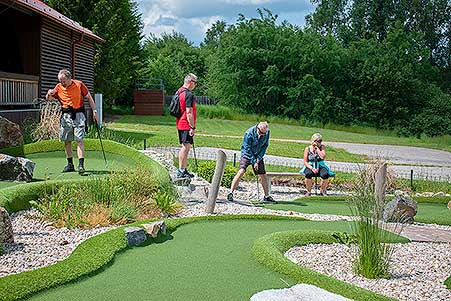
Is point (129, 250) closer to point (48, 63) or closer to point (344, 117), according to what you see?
point (48, 63)

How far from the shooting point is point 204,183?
34.7 ft

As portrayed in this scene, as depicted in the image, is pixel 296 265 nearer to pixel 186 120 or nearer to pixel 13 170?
pixel 186 120

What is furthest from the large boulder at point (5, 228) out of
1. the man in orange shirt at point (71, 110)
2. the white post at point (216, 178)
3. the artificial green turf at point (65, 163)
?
the man in orange shirt at point (71, 110)

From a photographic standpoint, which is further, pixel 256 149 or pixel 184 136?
pixel 256 149

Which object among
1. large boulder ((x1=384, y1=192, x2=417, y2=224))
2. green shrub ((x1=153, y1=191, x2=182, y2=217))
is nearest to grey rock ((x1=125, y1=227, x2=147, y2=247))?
green shrub ((x1=153, y1=191, x2=182, y2=217))

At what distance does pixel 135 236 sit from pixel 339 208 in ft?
17.4

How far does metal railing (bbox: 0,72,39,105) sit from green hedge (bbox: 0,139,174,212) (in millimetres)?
3028

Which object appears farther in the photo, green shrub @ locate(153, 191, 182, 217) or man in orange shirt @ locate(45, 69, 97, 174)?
man in orange shirt @ locate(45, 69, 97, 174)

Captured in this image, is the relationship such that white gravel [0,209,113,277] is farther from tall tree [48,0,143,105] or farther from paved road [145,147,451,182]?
tall tree [48,0,143,105]

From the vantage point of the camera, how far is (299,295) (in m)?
4.36

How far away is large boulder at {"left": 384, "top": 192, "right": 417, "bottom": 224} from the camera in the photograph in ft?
28.0

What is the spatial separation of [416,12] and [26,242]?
56220mm

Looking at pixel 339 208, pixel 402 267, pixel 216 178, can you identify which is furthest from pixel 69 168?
pixel 402 267

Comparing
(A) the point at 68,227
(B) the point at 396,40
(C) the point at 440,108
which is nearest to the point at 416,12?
(B) the point at 396,40
